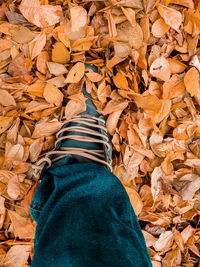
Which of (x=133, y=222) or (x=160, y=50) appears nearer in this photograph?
(x=133, y=222)

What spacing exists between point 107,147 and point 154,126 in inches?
6.8

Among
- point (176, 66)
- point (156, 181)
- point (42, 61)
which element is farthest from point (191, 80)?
point (42, 61)

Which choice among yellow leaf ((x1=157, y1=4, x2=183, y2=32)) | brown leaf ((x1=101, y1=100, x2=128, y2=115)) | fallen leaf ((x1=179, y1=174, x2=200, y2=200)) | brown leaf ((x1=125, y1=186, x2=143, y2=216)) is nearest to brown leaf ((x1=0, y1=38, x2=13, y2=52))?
brown leaf ((x1=101, y1=100, x2=128, y2=115))

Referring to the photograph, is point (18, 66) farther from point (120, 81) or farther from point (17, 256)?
point (17, 256)

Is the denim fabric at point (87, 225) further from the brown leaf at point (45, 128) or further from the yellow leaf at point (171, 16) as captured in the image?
the yellow leaf at point (171, 16)

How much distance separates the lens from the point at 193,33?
65 centimetres

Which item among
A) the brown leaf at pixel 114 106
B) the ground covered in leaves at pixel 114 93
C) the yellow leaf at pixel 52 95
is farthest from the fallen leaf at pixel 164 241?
the yellow leaf at pixel 52 95

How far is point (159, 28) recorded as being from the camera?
65 cm

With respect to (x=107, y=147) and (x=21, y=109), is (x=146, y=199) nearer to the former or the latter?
(x=107, y=147)

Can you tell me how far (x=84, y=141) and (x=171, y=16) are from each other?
48 centimetres

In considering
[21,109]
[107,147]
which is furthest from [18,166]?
[107,147]

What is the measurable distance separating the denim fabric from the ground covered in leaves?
0.21m

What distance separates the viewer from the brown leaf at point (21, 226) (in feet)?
2.12

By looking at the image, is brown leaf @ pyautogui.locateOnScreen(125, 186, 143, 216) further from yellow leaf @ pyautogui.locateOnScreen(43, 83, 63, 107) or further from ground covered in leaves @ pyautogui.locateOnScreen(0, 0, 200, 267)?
yellow leaf @ pyautogui.locateOnScreen(43, 83, 63, 107)
